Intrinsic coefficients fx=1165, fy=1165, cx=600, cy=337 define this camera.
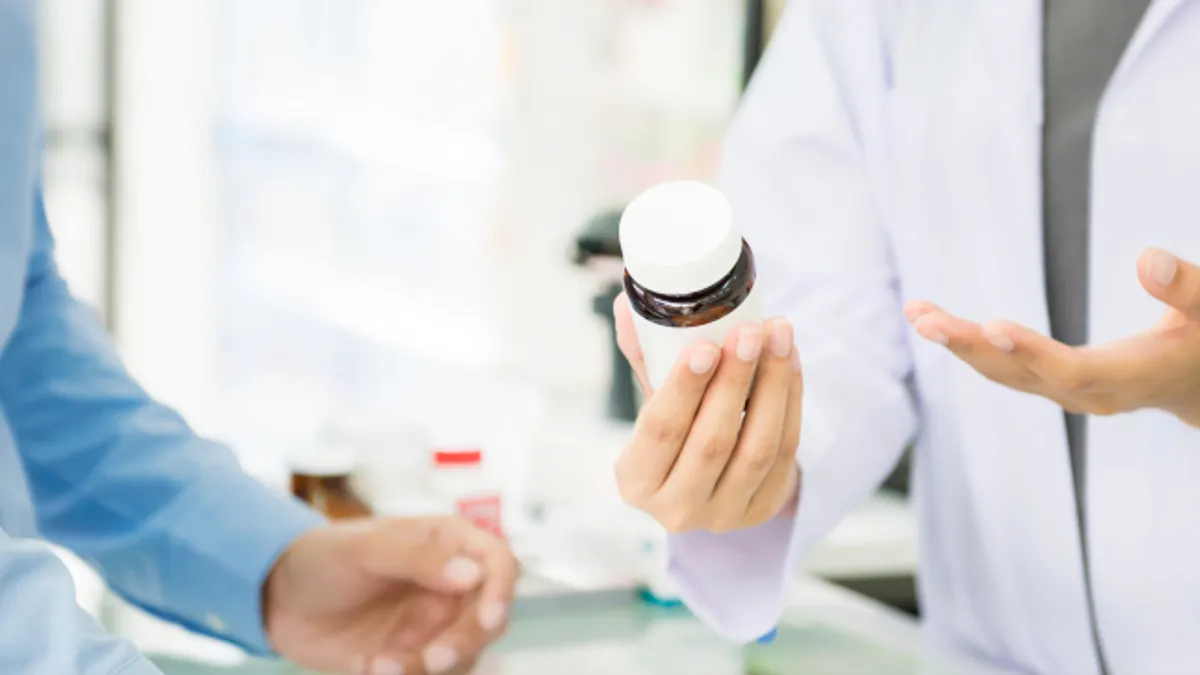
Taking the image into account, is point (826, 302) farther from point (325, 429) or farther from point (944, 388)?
point (325, 429)

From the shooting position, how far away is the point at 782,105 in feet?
3.32

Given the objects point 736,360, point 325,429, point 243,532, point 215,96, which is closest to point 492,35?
point 215,96

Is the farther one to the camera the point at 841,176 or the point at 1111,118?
the point at 841,176

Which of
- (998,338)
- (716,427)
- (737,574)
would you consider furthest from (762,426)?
(737,574)

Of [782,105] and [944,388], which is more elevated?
[782,105]

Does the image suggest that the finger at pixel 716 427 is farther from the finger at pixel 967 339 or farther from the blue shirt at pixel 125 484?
the blue shirt at pixel 125 484

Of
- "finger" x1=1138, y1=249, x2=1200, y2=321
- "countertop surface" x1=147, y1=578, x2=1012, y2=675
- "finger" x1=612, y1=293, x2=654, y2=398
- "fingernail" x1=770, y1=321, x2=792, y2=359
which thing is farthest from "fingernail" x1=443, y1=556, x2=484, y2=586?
"finger" x1=1138, y1=249, x2=1200, y2=321

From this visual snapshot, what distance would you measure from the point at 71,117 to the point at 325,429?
194 centimetres

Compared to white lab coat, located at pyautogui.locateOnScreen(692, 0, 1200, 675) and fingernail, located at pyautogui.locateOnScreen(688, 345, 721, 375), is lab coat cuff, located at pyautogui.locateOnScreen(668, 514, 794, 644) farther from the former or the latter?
fingernail, located at pyautogui.locateOnScreen(688, 345, 721, 375)

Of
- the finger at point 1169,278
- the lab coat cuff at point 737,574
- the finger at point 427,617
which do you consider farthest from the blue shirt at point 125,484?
the finger at point 1169,278

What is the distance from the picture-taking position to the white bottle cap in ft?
Result: 1.89

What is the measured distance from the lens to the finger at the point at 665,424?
0.62 metres

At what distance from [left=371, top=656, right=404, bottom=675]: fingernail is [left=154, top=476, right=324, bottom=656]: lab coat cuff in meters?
0.09

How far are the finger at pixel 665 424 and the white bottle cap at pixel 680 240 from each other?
0.16 ft
